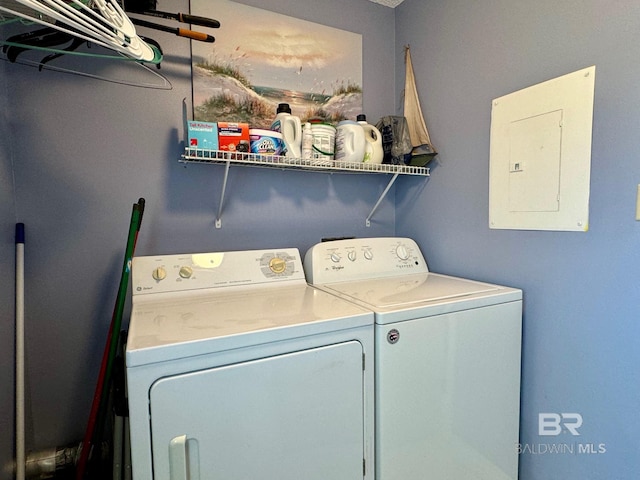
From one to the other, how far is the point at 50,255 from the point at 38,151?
44 centimetres

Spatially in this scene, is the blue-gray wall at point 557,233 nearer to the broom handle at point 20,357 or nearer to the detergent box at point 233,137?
the detergent box at point 233,137

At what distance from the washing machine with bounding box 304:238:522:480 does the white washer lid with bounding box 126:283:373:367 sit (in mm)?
153

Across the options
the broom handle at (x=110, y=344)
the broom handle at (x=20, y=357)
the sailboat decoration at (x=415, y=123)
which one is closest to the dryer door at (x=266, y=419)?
the broom handle at (x=110, y=344)

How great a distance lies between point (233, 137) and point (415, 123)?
3.53 feet

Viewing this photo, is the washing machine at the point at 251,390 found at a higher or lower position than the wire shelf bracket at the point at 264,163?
lower

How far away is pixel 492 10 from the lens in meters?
1.52

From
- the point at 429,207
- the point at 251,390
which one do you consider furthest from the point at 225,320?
the point at 429,207

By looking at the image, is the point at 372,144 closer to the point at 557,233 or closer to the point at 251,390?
the point at 557,233

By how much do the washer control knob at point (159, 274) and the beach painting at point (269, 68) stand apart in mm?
751

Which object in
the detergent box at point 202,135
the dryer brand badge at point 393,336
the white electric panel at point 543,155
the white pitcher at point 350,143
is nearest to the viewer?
the dryer brand badge at point 393,336

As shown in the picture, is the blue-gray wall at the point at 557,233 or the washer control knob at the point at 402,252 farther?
the washer control knob at the point at 402,252

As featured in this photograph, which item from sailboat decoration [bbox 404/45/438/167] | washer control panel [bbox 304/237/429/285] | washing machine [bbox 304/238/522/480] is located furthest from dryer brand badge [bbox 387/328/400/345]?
sailboat decoration [bbox 404/45/438/167]

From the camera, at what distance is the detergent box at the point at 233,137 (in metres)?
1.43

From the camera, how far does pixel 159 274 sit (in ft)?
4.61
